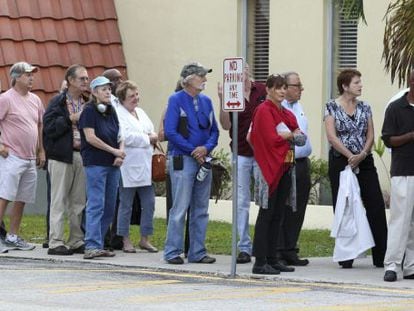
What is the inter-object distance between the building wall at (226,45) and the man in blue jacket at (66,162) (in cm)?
522

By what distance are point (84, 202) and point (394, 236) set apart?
4.05 meters

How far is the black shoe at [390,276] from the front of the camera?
41.2 feet

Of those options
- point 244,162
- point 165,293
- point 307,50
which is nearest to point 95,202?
point 244,162

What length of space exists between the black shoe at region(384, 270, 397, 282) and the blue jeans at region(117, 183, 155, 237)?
3611 millimetres

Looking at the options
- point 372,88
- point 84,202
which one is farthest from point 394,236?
point 372,88

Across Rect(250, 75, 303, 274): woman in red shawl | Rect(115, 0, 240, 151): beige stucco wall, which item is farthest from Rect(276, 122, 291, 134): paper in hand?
Rect(115, 0, 240, 151): beige stucco wall

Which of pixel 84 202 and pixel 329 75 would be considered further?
pixel 329 75

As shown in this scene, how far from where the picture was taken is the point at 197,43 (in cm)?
2111

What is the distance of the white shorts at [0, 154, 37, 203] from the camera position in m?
15.4

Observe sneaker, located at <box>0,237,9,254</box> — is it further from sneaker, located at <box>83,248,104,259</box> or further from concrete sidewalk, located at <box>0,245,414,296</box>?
sneaker, located at <box>83,248,104,259</box>

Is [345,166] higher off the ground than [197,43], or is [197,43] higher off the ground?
[197,43]

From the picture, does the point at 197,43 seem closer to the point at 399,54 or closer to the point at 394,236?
the point at 399,54

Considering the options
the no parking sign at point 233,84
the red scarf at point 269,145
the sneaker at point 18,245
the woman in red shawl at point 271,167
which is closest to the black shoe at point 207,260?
the woman in red shawl at point 271,167

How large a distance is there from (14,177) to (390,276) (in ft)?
16.1
